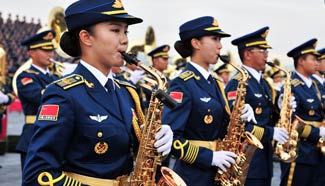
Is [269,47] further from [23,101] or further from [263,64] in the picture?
[23,101]

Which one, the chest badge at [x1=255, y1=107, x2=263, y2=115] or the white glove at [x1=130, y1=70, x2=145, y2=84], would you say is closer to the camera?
the chest badge at [x1=255, y1=107, x2=263, y2=115]

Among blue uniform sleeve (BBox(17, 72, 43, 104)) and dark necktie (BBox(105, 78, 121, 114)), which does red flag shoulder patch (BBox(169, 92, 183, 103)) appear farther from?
blue uniform sleeve (BBox(17, 72, 43, 104))

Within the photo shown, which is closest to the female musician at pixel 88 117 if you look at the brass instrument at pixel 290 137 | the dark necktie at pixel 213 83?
the dark necktie at pixel 213 83

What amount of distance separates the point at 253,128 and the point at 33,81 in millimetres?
3365

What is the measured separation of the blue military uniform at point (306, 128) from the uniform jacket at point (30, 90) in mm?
3511

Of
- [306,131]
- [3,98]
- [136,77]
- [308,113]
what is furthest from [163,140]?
[136,77]

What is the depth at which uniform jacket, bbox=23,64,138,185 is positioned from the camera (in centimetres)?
276

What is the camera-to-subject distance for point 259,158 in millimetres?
6012

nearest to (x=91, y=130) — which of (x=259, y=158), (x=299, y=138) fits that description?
(x=259, y=158)

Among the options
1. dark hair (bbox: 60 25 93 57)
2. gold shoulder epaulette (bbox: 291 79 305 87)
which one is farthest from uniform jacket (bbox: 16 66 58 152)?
dark hair (bbox: 60 25 93 57)

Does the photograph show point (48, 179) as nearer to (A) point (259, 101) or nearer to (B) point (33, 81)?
(A) point (259, 101)

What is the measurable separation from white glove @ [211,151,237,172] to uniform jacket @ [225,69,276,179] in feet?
4.03

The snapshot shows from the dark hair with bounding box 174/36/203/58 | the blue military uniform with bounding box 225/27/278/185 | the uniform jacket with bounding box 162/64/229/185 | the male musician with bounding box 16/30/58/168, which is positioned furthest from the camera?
the male musician with bounding box 16/30/58/168

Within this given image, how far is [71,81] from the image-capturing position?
2.98 meters
